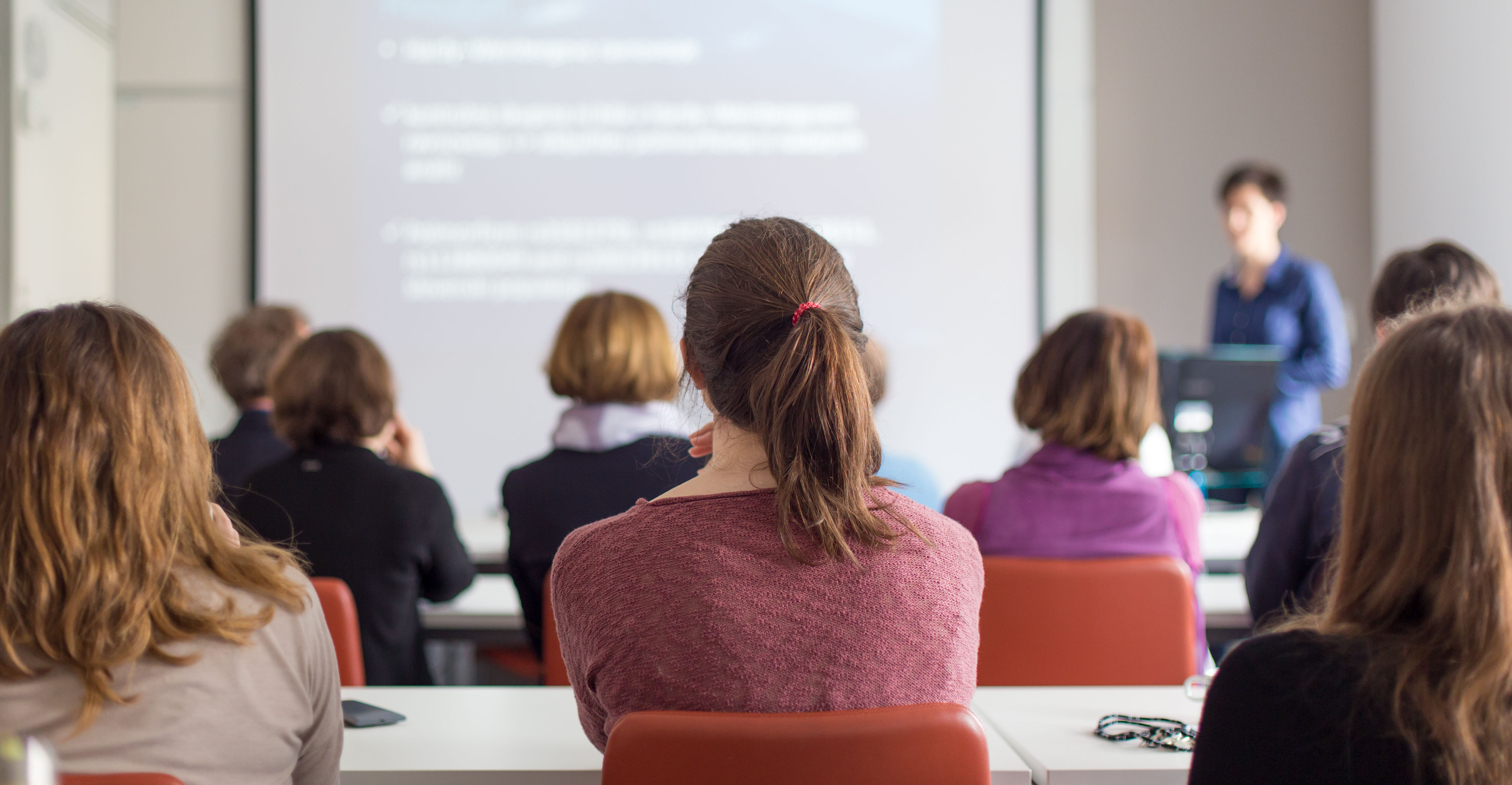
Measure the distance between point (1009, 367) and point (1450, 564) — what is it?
12.4 ft

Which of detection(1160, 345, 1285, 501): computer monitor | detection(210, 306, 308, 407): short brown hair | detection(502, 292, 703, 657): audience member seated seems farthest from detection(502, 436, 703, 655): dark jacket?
detection(1160, 345, 1285, 501): computer monitor

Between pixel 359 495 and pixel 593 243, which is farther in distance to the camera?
pixel 593 243

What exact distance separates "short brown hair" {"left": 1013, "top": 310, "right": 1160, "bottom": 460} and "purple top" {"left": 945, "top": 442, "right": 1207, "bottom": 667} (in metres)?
0.04

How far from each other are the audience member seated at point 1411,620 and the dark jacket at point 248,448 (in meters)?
2.29

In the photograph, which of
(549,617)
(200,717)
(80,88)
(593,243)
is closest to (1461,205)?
(593,243)

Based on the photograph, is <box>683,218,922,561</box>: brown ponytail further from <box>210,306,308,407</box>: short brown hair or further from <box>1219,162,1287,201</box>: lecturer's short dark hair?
<box>1219,162,1287,201</box>: lecturer's short dark hair

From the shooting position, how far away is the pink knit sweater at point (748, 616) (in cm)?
103

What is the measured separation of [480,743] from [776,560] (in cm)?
52

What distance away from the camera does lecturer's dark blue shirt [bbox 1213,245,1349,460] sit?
3.91 metres

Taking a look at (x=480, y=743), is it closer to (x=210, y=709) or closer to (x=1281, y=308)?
(x=210, y=709)

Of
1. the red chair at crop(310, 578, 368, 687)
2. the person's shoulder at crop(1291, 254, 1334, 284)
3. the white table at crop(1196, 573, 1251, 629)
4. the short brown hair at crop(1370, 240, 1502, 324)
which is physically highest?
the person's shoulder at crop(1291, 254, 1334, 284)

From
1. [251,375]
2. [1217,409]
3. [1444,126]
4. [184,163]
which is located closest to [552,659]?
[251,375]

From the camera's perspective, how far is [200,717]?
104cm

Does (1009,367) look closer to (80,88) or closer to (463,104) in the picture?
(463,104)
